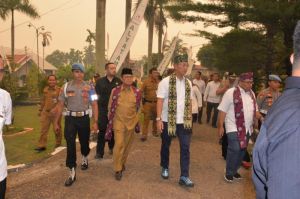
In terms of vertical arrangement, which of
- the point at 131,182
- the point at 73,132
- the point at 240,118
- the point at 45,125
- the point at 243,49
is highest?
the point at 243,49

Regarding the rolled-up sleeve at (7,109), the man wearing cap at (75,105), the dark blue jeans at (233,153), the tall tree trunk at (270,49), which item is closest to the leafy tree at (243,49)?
the tall tree trunk at (270,49)

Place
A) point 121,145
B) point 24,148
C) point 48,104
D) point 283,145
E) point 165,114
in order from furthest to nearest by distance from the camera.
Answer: point 24,148
point 48,104
point 121,145
point 165,114
point 283,145

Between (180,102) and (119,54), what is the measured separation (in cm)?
291

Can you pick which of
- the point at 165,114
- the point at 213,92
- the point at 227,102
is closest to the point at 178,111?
the point at 165,114

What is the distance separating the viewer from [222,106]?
630cm

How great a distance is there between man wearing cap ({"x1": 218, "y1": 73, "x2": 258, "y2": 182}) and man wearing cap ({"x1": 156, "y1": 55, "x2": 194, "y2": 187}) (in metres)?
0.67

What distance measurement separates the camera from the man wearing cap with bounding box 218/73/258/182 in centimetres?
614

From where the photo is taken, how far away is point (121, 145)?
20.9 ft

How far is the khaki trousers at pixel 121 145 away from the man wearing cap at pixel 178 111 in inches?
28.1

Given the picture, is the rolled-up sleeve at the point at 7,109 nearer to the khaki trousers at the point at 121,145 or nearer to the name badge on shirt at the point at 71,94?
the name badge on shirt at the point at 71,94

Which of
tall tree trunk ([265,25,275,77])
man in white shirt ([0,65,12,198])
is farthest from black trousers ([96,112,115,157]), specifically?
tall tree trunk ([265,25,275,77])

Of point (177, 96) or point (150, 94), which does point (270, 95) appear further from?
point (150, 94)

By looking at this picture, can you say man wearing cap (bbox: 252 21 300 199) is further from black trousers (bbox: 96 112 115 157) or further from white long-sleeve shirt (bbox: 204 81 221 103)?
white long-sleeve shirt (bbox: 204 81 221 103)

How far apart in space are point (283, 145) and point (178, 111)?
4.83 m
